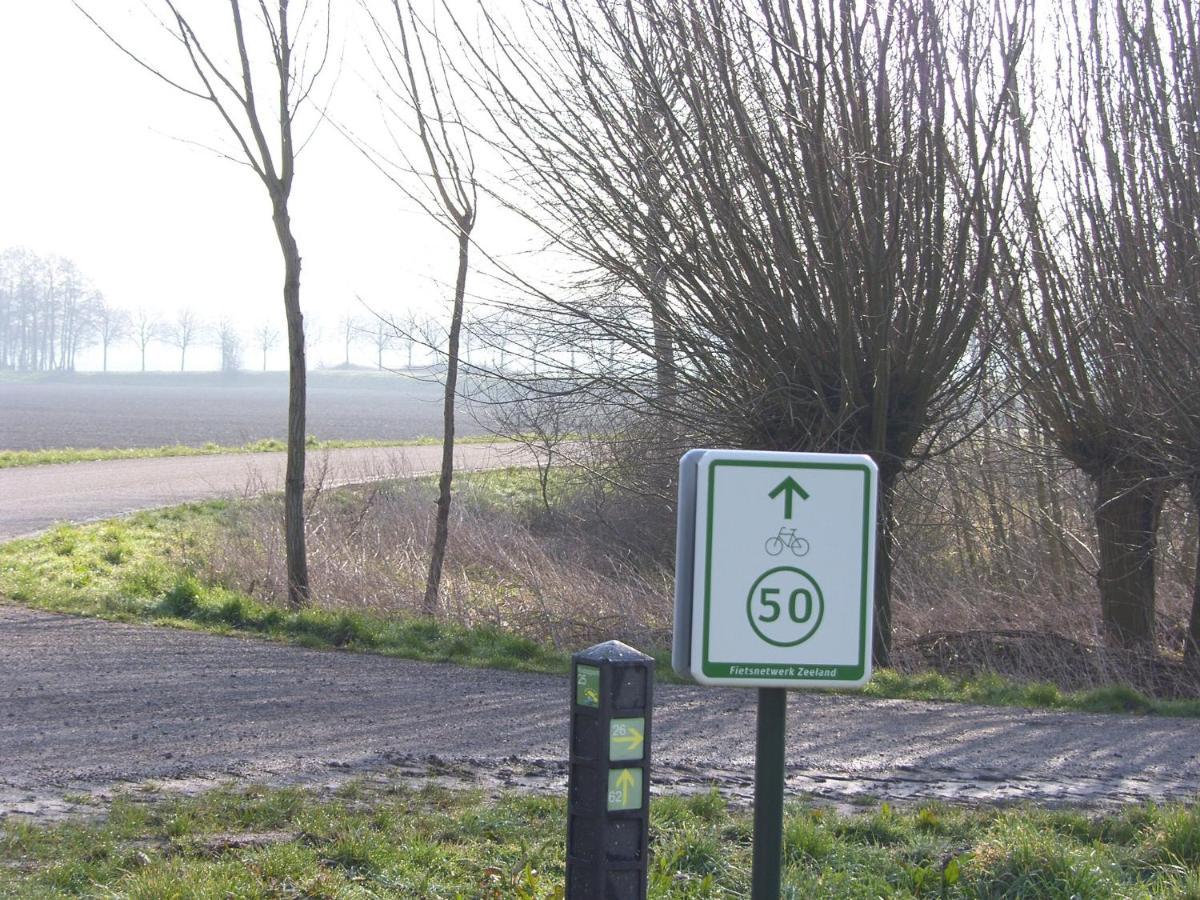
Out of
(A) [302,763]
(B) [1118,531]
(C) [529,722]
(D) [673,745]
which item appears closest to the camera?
(A) [302,763]

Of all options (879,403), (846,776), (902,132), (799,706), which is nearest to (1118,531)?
(879,403)

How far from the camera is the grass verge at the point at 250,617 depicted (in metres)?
8.77

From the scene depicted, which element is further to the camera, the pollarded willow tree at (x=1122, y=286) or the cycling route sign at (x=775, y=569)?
the pollarded willow tree at (x=1122, y=286)

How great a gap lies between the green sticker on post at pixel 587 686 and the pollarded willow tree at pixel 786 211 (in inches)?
269

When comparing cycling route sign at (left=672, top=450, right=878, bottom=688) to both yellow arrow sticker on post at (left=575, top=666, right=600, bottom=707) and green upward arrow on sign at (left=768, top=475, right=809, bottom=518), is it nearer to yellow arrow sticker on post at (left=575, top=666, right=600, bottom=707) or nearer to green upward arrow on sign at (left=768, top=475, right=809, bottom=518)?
green upward arrow on sign at (left=768, top=475, right=809, bottom=518)

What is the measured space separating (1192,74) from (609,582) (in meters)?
7.33

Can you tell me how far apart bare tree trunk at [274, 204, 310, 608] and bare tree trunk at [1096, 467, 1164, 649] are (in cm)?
787

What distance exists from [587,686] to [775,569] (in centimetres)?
66

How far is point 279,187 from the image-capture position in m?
11.8

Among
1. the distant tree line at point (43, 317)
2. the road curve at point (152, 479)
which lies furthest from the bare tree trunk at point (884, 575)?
the distant tree line at point (43, 317)

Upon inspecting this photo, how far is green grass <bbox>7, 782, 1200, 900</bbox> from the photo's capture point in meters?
4.17

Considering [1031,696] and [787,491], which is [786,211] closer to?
[1031,696]

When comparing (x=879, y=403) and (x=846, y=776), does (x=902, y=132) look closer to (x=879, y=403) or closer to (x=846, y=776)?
(x=879, y=403)

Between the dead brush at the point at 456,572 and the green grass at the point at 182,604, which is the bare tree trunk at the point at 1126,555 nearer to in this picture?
the dead brush at the point at 456,572
